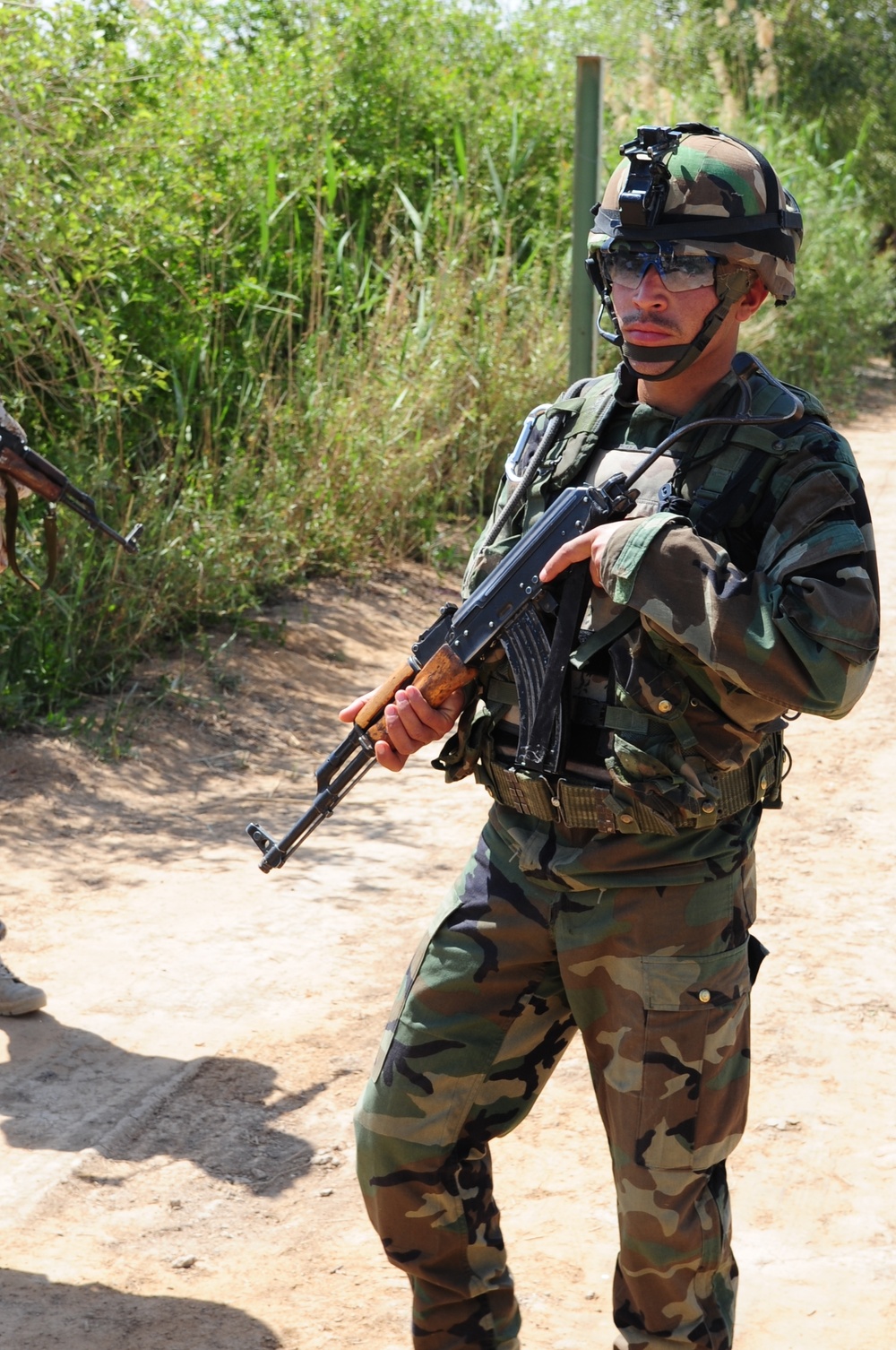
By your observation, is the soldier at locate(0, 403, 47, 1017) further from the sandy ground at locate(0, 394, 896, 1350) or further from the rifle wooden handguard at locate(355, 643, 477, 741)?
the rifle wooden handguard at locate(355, 643, 477, 741)

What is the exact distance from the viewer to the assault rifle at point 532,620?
2072 millimetres

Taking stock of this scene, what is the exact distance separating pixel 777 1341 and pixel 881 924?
1847mm

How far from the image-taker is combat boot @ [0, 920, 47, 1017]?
3.64 meters

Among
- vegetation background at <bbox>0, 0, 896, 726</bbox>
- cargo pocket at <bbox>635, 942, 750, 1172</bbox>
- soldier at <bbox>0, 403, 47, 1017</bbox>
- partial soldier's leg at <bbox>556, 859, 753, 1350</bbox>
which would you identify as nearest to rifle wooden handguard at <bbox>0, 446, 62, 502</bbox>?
soldier at <bbox>0, 403, 47, 1017</bbox>

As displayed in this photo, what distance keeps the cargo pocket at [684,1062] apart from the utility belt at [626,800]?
18 cm

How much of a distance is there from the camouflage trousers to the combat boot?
173 cm

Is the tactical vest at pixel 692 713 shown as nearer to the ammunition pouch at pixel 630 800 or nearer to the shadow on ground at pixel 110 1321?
the ammunition pouch at pixel 630 800

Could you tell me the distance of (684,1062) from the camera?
6.60 ft

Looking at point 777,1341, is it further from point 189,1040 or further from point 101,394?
point 101,394

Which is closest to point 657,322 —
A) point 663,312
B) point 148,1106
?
point 663,312

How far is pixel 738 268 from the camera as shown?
6.82 feet

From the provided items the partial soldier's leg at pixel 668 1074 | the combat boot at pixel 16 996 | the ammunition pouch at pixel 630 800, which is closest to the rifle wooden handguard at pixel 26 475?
the combat boot at pixel 16 996

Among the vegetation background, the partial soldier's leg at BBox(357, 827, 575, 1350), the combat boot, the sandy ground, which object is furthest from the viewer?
the vegetation background

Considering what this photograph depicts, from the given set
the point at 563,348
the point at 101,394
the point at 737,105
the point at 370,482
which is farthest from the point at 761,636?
the point at 737,105
